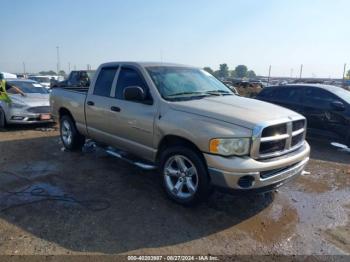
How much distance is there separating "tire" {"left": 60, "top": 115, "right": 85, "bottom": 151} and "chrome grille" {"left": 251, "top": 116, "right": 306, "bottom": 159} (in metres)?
4.32

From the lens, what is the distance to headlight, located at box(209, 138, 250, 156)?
3514 mm

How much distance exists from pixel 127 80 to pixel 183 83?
95 centimetres

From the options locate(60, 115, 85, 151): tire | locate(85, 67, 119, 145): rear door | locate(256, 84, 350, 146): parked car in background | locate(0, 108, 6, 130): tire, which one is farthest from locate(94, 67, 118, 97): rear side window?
locate(256, 84, 350, 146): parked car in background

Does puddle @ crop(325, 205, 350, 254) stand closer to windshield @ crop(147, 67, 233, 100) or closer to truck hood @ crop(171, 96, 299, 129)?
truck hood @ crop(171, 96, 299, 129)

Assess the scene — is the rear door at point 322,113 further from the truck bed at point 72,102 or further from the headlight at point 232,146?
the truck bed at point 72,102

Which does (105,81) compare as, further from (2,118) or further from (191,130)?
(2,118)

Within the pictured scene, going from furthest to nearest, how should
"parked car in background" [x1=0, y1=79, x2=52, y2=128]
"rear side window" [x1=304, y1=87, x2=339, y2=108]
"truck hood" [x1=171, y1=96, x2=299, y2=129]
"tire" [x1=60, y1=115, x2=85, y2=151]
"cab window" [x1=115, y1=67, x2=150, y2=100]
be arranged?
"parked car in background" [x1=0, y1=79, x2=52, y2=128] → "rear side window" [x1=304, y1=87, x2=339, y2=108] → "tire" [x1=60, y1=115, x2=85, y2=151] → "cab window" [x1=115, y1=67, x2=150, y2=100] → "truck hood" [x1=171, y1=96, x2=299, y2=129]

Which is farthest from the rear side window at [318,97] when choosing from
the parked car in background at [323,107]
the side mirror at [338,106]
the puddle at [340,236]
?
the puddle at [340,236]

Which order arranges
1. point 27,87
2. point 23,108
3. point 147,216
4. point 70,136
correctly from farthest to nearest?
point 27,87, point 23,108, point 70,136, point 147,216

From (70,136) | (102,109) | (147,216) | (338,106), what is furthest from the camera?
(338,106)

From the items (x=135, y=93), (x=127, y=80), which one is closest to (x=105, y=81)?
(x=127, y=80)

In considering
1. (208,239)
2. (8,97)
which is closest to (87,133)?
(208,239)

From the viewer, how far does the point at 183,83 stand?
4.80m

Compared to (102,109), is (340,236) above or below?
below
